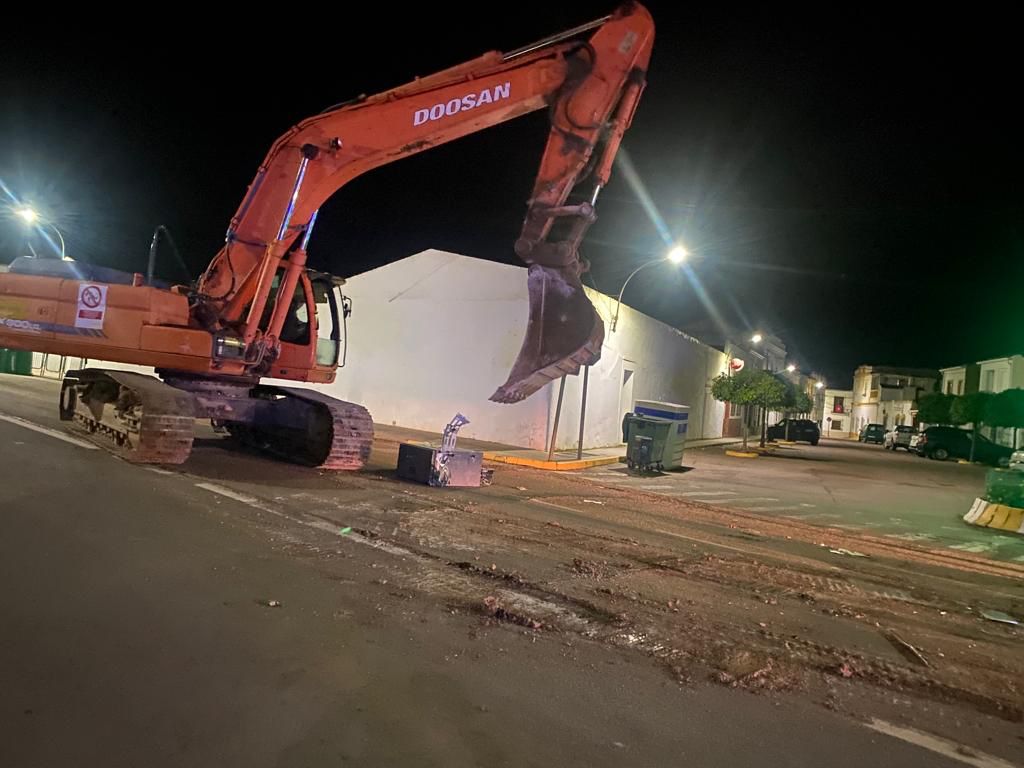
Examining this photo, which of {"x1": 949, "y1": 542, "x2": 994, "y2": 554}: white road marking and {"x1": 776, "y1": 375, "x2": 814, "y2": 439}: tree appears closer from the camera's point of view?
{"x1": 949, "y1": 542, "x2": 994, "y2": 554}: white road marking

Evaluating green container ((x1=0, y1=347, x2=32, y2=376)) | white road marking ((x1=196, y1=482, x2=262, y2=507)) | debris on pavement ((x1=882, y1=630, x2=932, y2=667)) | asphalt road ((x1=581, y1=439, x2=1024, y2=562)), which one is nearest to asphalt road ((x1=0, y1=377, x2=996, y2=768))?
debris on pavement ((x1=882, y1=630, x2=932, y2=667))

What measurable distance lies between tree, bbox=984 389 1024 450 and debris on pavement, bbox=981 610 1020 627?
1374 inches

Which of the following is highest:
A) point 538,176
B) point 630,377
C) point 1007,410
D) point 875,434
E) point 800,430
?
point 538,176

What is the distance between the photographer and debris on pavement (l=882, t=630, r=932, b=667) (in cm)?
454

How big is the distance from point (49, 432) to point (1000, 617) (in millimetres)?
13654

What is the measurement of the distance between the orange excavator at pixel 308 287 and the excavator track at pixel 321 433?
25 mm

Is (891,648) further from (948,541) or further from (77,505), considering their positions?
(77,505)

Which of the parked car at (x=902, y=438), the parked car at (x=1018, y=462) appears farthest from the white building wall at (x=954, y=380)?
the parked car at (x=1018, y=462)

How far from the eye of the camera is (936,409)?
47.0 metres

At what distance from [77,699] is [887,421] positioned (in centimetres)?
8606

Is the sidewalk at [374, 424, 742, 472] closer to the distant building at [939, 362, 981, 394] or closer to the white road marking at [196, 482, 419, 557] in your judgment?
the white road marking at [196, 482, 419, 557]

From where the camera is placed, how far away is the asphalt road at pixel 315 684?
9.73 feet

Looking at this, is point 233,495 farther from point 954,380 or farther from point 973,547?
point 954,380

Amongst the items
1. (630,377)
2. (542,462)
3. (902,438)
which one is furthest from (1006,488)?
(902,438)
